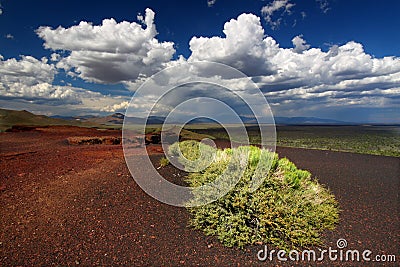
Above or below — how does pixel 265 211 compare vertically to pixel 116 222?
above

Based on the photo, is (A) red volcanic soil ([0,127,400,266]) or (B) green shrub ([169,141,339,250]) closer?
(A) red volcanic soil ([0,127,400,266])

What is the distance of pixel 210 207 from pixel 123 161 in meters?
6.42

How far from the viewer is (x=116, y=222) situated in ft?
18.6

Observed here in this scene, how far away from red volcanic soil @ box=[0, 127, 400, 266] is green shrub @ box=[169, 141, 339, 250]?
0.87 ft

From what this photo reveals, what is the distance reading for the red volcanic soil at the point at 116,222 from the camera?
4570mm

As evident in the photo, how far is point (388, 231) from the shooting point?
568 centimetres

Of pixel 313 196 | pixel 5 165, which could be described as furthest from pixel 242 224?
pixel 5 165

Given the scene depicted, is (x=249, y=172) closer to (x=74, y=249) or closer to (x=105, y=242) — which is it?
(x=105, y=242)

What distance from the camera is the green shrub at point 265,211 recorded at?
16.4 ft

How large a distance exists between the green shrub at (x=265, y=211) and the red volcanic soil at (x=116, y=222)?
10.5 inches

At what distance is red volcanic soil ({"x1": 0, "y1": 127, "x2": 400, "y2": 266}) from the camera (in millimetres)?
4570

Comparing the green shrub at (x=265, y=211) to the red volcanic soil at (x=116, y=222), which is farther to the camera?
the green shrub at (x=265, y=211)

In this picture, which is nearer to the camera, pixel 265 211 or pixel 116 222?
pixel 265 211

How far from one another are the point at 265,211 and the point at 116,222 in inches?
123
